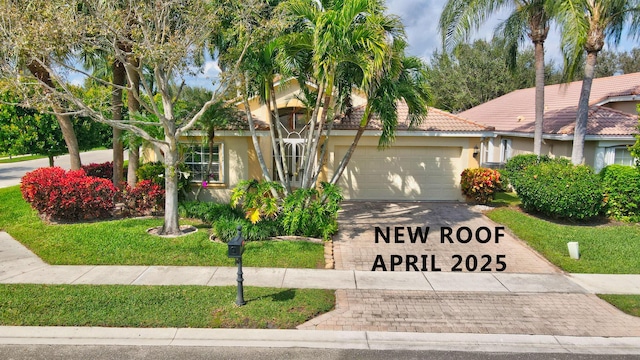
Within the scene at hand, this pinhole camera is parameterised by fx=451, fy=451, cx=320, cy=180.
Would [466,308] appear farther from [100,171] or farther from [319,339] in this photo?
[100,171]

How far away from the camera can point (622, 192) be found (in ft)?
43.9

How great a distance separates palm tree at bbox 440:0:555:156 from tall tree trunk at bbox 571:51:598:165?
149cm

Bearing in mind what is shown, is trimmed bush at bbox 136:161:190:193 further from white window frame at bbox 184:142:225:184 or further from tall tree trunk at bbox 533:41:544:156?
tall tree trunk at bbox 533:41:544:156

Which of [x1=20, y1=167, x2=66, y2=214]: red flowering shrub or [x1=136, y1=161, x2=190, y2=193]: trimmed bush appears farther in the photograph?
[x1=136, y1=161, x2=190, y2=193]: trimmed bush

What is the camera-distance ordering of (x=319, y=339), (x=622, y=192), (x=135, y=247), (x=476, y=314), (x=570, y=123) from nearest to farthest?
(x=319, y=339) → (x=476, y=314) → (x=135, y=247) → (x=622, y=192) → (x=570, y=123)

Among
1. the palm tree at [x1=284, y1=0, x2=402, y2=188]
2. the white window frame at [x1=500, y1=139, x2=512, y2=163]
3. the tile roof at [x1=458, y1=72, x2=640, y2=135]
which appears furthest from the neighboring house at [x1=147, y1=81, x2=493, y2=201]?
the white window frame at [x1=500, y1=139, x2=512, y2=163]

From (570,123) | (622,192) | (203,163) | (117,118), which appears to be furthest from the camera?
(570,123)

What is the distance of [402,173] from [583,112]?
6.22 meters

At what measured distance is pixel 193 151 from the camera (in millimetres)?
15117

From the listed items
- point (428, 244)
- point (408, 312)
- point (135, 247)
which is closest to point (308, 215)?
point (428, 244)

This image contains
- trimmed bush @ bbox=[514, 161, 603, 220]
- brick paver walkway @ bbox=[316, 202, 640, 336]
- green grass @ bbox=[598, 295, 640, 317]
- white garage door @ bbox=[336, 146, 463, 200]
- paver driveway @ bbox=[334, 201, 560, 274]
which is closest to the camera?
brick paver walkway @ bbox=[316, 202, 640, 336]

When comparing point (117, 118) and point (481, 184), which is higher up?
point (117, 118)

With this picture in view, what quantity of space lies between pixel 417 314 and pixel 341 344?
163cm

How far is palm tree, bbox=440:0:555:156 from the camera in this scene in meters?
14.6
